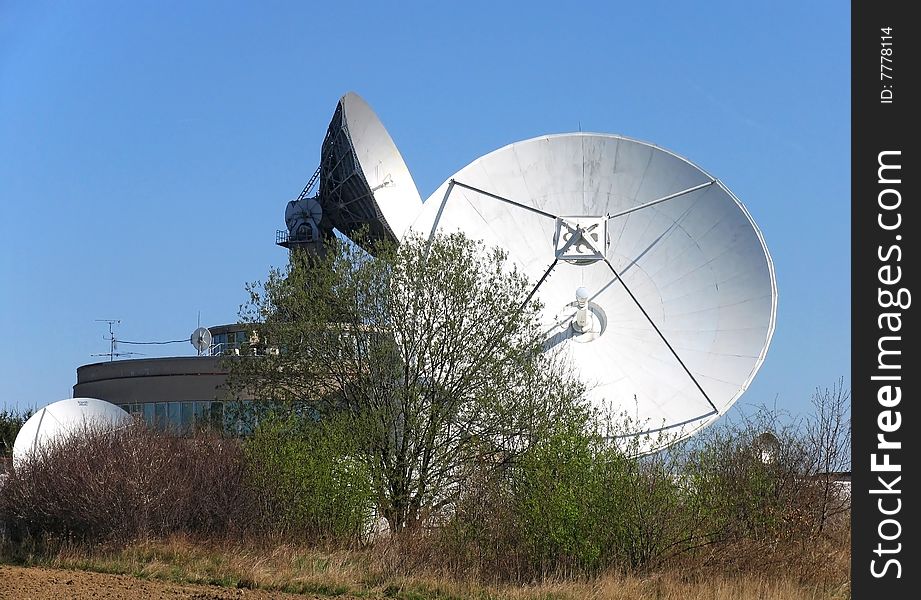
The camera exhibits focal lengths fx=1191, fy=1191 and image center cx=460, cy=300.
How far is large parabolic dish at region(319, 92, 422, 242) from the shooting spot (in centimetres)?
4247

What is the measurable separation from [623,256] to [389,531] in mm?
10036

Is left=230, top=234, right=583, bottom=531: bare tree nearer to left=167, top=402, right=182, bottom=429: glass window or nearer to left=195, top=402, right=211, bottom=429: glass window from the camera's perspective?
left=195, top=402, right=211, bottom=429: glass window

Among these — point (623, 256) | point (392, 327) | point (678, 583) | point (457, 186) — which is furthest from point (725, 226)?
point (678, 583)

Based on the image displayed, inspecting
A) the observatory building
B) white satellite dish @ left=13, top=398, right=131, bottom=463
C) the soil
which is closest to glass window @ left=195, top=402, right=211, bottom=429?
white satellite dish @ left=13, top=398, right=131, bottom=463

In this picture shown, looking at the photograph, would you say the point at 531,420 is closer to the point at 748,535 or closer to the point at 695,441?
the point at 695,441

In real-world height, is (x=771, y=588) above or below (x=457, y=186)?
below

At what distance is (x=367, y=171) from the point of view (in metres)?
42.8

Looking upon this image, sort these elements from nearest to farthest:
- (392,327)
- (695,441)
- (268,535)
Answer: (695,441), (268,535), (392,327)

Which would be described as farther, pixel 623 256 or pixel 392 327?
pixel 623 256

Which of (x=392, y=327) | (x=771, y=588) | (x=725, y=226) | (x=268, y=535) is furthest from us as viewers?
(x=725, y=226)

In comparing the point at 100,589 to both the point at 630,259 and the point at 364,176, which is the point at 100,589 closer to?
the point at 630,259

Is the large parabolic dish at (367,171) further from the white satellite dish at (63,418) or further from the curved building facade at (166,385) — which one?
the white satellite dish at (63,418)

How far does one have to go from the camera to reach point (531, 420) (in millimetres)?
26250

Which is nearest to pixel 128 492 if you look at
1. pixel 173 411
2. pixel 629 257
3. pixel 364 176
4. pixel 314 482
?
pixel 314 482
